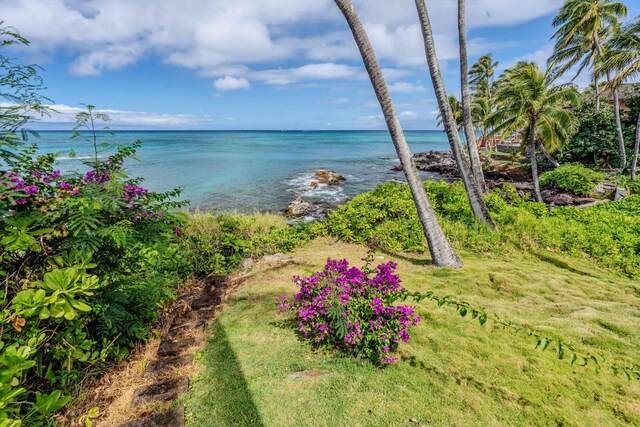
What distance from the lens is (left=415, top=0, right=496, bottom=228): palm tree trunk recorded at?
6879mm

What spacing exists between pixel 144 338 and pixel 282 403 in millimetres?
2122

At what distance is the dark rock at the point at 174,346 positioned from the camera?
12.4ft

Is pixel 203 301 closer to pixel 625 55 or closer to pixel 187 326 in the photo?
pixel 187 326

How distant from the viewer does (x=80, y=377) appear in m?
3.10

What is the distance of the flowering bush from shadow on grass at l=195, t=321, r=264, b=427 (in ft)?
3.06

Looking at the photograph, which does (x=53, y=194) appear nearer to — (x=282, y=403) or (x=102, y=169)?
(x=102, y=169)

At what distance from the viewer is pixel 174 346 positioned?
3.95m

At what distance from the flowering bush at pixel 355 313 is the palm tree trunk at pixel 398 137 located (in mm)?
2827

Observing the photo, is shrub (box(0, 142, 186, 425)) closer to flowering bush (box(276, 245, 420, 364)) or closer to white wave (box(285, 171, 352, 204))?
flowering bush (box(276, 245, 420, 364))

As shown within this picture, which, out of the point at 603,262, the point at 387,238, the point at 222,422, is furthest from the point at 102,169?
the point at 603,262

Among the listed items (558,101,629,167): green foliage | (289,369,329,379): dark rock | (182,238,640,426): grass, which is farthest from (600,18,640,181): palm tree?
(289,369,329,379): dark rock

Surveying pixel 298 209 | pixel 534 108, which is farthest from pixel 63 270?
pixel 534 108

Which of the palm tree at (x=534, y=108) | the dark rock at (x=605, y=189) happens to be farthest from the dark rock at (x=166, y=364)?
the dark rock at (x=605, y=189)

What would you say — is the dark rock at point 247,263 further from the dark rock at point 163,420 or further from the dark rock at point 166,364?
the dark rock at point 163,420
